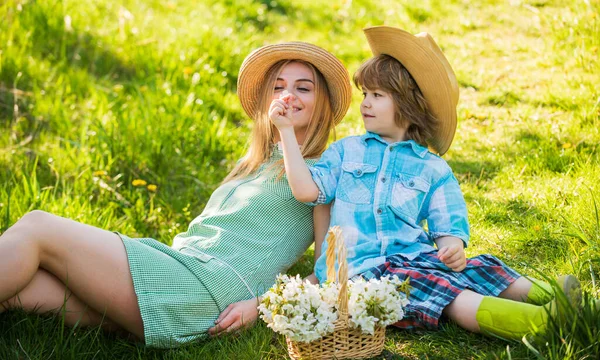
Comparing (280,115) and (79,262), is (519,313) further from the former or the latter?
(79,262)

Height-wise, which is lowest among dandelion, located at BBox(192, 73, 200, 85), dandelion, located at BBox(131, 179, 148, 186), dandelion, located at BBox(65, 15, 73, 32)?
dandelion, located at BBox(131, 179, 148, 186)

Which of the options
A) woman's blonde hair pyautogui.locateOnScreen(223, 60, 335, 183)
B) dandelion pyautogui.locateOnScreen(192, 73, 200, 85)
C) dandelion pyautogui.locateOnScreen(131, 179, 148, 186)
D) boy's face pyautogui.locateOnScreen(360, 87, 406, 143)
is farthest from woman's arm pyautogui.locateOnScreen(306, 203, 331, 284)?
dandelion pyautogui.locateOnScreen(192, 73, 200, 85)

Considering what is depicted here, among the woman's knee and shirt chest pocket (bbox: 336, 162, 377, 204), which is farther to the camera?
shirt chest pocket (bbox: 336, 162, 377, 204)

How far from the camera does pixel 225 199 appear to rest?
3.06 metres

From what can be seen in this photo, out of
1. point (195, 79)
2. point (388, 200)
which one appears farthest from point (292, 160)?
point (195, 79)

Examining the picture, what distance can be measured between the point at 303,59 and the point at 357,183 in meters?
0.65

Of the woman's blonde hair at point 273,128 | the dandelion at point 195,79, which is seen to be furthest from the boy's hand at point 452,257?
the dandelion at point 195,79

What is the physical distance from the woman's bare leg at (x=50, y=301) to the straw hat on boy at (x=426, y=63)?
1516 mm

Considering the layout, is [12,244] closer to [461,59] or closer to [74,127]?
[74,127]

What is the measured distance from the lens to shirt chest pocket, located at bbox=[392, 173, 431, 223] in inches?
109

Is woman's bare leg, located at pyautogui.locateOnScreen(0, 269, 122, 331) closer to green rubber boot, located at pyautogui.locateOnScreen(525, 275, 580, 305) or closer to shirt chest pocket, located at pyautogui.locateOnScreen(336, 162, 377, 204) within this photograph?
shirt chest pocket, located at pyautogui.locateOnScreen(336, 162, 377, 204)

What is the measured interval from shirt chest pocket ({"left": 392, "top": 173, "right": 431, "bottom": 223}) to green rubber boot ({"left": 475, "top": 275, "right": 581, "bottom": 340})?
0.44m

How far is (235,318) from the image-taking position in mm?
2738

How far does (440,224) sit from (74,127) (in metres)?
3.00
